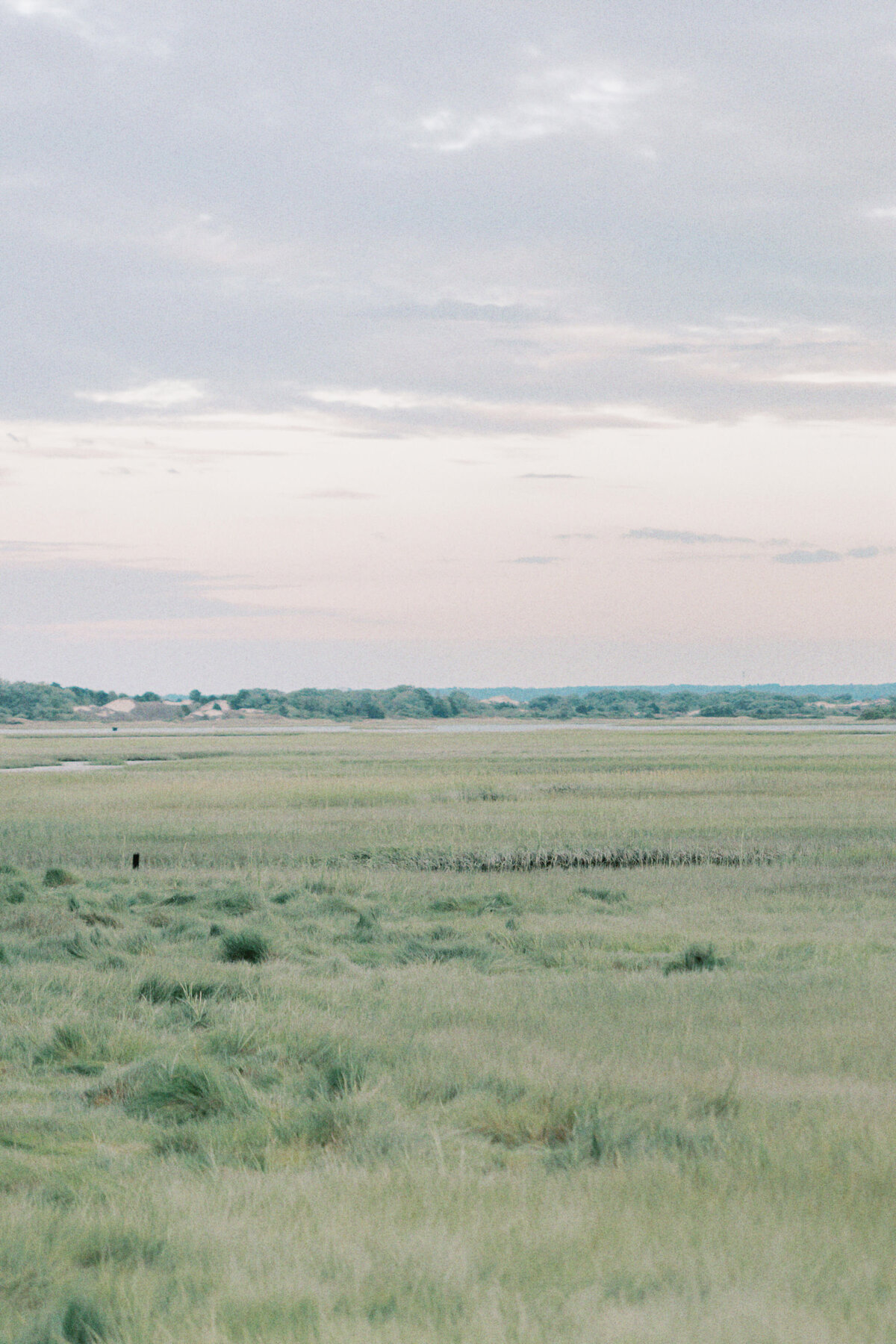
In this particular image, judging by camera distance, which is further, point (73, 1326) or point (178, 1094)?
point (178, 1094)

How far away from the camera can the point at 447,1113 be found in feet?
27.9

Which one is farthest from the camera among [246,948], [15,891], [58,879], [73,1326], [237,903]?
[58,879]

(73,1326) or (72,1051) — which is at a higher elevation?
(73,1326)

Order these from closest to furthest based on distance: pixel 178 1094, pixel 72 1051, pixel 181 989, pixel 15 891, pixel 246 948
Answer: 1. pixel 178 1094
2. pixel 72 1051
3. pixel 181 989
4. pixel 246 948
5. pixel 15 891

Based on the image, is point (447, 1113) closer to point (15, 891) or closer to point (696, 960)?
point (696, 960)

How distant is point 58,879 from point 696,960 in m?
14.8

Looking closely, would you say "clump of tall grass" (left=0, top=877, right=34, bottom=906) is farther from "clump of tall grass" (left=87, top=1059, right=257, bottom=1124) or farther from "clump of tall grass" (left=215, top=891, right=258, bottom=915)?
"clump of tall grass" (left=87, top=1059, right=257, bottom=1124)

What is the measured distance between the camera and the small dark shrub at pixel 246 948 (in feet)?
51.8

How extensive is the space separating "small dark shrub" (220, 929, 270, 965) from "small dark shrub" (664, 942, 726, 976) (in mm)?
5247

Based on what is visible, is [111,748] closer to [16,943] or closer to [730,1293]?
[16,943]

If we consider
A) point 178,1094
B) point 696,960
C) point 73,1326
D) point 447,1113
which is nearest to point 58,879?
point 696,960

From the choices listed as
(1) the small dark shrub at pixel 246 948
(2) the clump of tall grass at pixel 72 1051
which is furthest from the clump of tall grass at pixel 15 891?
(2) the clump of tall grass at pixel 72 1051

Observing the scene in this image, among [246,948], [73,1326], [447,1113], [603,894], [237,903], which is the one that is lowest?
[603,894]

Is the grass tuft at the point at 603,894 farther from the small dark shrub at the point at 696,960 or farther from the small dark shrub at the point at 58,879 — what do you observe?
the small dark shrub at the point at 58,879
